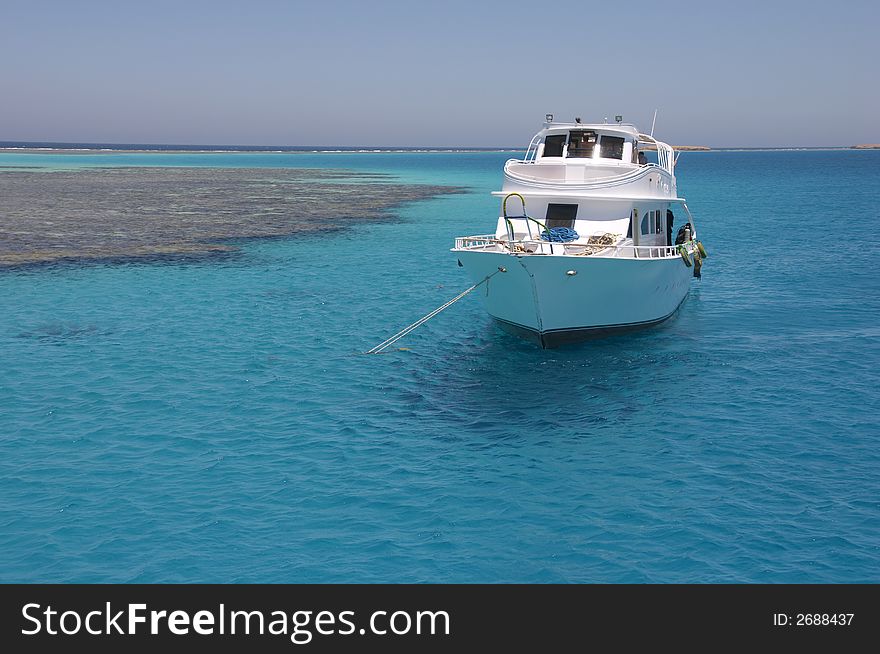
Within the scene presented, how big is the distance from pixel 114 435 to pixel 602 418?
38.1 ft

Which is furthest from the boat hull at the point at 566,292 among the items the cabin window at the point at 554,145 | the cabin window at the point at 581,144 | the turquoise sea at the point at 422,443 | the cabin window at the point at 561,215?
the cabin window at the point at 554,145

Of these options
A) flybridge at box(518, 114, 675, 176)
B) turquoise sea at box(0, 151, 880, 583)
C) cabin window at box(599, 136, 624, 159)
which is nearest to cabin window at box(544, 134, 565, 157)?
flybridge at box(518, 114, 675, 176)

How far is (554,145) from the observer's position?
29.2 meters

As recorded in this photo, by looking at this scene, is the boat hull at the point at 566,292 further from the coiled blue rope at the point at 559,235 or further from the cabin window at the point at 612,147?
the cabin window at the point at 612,147

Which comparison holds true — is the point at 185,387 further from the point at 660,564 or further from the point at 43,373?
the point at 660,564

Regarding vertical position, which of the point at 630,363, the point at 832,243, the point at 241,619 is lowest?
the point at 241,619

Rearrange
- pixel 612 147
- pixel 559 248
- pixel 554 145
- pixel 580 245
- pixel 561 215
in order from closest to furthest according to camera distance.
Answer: pixel 580 245 → pixel 559 248 → pixel 561 215 → pixel 612 147 → pixel 554 145

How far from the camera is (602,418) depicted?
1909cm

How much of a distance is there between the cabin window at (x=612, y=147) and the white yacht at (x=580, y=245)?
0.04 m

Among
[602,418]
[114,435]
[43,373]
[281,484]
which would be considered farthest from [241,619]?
[43,373]

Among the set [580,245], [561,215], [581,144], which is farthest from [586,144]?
[580,245]

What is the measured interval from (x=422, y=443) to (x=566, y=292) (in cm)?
802

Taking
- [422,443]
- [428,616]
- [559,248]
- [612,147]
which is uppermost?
[612,147]

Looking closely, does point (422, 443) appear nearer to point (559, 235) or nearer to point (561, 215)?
point (559, 235)
